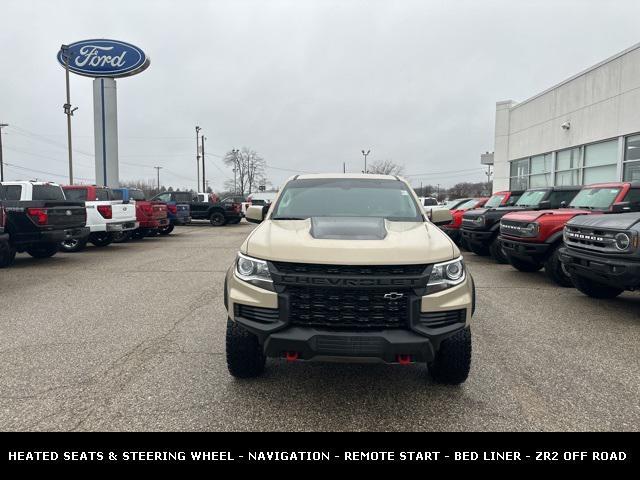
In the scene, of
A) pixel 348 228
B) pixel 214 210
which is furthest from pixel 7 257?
pixel 214 210

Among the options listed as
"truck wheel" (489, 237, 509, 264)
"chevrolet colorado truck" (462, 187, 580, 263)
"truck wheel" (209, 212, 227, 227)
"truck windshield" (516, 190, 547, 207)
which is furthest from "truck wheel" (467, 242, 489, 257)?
"truck wheel" (209, 212, 227, 227)

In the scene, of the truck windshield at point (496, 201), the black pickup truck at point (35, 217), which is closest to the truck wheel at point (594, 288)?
the truck windshield at point (496, 201)

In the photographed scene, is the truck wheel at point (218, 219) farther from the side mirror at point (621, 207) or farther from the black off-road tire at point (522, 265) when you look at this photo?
the side mirror at point (621, 207)

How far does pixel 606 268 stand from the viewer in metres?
5.73

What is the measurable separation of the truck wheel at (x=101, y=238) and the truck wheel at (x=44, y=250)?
196cm

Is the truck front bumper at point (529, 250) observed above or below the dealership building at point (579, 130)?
below

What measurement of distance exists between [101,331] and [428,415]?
387 cm

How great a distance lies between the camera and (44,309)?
632 cm

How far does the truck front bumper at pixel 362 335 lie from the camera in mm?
3020

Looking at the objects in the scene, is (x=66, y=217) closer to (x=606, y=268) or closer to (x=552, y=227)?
(x=552, y=227)

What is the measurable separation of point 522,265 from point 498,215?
176 centimetres

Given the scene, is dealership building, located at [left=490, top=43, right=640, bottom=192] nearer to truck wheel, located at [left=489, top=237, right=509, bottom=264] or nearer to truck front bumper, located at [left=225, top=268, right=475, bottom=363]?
truck wheel, located at [left=489, top=237, right=509, bottom=264]
